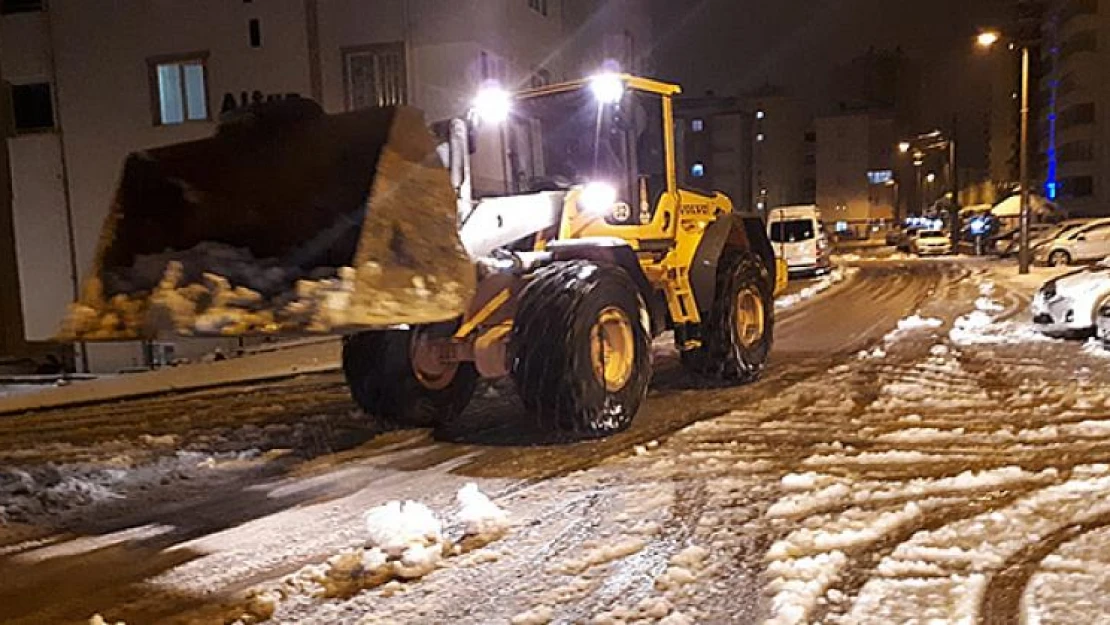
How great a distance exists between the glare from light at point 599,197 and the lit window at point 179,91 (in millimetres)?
15423

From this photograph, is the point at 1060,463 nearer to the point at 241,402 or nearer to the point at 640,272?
the point at 640,272

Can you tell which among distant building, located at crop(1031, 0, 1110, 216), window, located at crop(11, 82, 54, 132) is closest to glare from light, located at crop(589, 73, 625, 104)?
window, located at crop(11, 82, 54, 132)

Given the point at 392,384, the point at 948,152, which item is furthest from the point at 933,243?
the point at 392,384

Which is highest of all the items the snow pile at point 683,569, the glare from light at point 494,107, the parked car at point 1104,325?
the glare from light at point 494,107

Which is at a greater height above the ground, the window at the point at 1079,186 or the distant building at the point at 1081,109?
the distant building at the point at 1081,109

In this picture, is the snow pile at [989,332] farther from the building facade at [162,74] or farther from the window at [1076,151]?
the window at [1076,151]

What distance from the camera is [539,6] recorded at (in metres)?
23.4

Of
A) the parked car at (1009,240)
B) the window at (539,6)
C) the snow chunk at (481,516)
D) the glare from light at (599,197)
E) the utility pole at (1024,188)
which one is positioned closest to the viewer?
the snow chunk at (481,516)

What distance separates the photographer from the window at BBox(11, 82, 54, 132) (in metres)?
22.6

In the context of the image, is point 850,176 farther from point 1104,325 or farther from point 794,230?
point 1104,325

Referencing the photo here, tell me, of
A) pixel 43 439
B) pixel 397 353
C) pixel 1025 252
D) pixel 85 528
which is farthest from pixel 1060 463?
pixel 1025 252

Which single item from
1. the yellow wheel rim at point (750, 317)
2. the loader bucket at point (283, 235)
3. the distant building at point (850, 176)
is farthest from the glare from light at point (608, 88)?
the distant building at point (850, 176)

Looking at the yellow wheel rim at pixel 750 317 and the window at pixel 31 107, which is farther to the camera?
the window at pixel 31 107

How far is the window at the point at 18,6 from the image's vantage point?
22.3 meters
